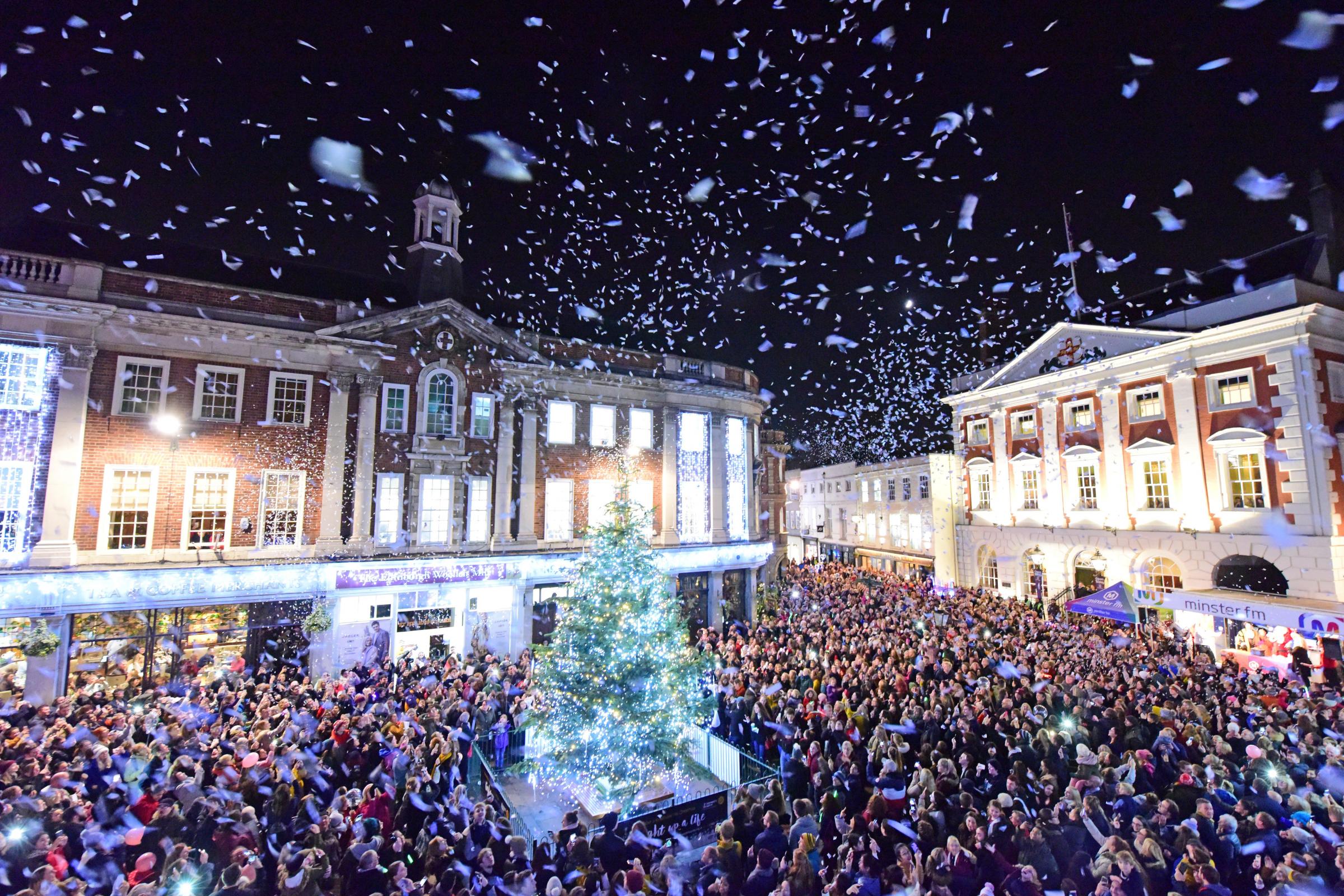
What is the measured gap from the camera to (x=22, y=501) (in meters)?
16.3

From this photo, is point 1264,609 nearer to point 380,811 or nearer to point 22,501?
point 380,811

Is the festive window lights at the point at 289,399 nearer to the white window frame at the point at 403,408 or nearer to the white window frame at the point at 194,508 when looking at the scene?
the white window frame at the point at 194,508

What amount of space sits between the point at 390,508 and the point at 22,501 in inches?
354

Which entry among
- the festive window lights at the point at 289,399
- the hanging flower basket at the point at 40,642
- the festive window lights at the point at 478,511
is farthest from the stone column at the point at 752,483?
the hanging flower basket at the point at 40,642

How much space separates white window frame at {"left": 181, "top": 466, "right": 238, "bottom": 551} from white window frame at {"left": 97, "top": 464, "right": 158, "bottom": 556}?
2.17ft

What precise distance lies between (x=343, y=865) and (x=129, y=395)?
56.2ft

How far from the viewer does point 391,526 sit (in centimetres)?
2064

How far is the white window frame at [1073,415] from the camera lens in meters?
27.4

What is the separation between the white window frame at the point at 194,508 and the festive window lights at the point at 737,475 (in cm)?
1849

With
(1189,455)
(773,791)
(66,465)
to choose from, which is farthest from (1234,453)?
(66,465)

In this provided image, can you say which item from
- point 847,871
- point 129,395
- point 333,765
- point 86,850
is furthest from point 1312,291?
point 129,395

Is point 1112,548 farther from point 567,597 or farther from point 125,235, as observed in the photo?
point 125,235

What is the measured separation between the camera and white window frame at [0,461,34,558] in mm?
16156

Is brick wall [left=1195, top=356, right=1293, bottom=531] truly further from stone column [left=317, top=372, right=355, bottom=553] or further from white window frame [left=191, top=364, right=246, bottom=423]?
white window frame [left=191, top=364, right=246, bottom=423]
